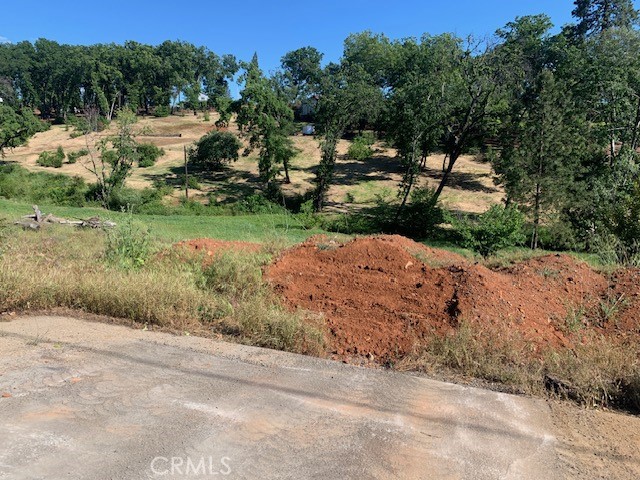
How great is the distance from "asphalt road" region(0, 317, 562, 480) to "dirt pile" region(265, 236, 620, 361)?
962 millimetres

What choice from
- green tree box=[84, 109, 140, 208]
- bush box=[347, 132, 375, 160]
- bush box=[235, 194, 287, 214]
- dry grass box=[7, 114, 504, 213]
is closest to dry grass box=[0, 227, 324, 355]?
bush box=[235, 194, 287, 214]

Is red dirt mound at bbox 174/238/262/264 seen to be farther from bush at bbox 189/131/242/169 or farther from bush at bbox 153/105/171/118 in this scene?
bush at bbox 153/105/171/118

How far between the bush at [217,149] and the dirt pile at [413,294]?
124 feet

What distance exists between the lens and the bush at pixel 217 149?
147 feet

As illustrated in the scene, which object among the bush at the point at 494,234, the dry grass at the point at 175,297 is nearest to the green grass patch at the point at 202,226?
the bush at the point at 494,234

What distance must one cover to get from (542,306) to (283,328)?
11.7 feet

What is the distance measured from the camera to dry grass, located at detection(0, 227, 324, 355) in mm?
5636

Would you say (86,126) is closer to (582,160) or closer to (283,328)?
(582,160)

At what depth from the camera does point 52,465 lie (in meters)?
3.05

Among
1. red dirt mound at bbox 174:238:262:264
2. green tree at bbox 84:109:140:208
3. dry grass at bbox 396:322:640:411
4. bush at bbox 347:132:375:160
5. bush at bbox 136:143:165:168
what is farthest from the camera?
bush at bbox 347:132:375:160

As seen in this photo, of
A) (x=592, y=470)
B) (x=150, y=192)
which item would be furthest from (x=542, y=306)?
(x=150, y=192)

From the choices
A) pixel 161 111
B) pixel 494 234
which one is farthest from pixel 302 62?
pixel 494 234

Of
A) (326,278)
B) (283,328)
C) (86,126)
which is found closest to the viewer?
(283,328)

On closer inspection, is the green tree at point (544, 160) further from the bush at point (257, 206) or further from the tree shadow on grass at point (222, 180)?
the tree shadow on grass at point (222, 180)
